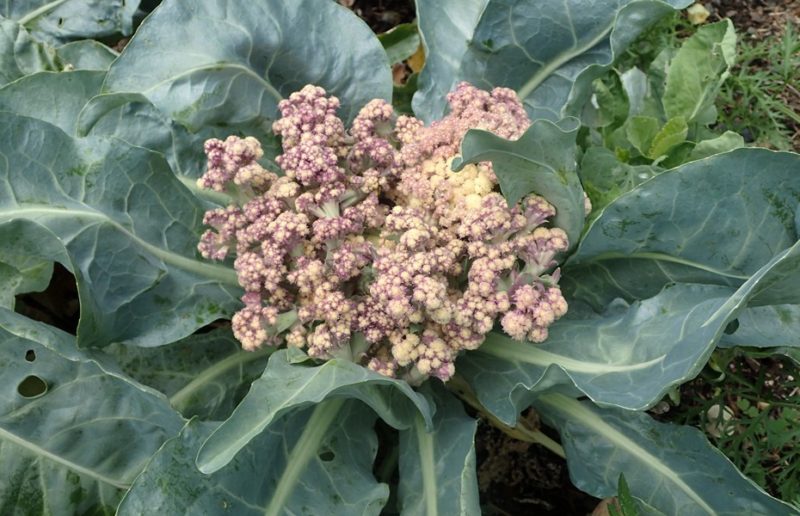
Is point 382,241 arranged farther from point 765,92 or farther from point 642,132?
point 765,92

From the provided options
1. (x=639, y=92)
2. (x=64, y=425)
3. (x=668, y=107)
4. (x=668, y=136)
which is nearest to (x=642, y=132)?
(x=668, y=136)

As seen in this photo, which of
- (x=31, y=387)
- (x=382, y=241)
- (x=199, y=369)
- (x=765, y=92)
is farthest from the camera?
(x=765, y=92)

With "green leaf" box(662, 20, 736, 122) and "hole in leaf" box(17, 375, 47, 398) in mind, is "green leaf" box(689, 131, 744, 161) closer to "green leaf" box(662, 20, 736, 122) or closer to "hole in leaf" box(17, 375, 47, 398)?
"green leaf" box(662, 20, 736, 122)

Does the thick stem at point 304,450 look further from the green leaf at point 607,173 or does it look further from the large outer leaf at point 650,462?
the green leaf at point 607,173

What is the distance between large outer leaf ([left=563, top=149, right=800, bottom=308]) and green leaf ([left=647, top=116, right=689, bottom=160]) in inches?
25.2

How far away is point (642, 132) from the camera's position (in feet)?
8.21

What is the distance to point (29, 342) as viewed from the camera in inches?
70.9

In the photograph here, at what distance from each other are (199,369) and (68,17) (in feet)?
4.60

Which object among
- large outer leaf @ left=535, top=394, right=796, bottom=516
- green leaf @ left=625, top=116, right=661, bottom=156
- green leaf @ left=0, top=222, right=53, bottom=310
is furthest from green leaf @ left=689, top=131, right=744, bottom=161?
green leaf @ left=0, top=222, right=53, bottom=310

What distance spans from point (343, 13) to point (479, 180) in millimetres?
684

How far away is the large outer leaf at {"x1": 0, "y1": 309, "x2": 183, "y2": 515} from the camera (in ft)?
5.87

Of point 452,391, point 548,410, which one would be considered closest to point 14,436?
point 452,391

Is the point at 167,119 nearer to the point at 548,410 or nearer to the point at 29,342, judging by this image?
the point at 29,342

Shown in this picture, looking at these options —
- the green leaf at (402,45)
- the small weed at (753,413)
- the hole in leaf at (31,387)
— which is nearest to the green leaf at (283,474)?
the hole in leaf at (31,387)
